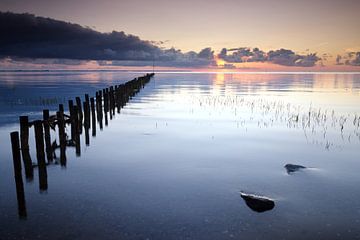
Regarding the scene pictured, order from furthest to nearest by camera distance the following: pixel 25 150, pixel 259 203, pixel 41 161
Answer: pixel 25 150 < pixel 41 161 < pixel 259 203

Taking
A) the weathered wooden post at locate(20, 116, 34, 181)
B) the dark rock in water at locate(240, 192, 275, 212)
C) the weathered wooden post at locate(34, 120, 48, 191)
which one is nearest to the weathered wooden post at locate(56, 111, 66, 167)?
the weathered wooden post at locate(20, 116, 34, 181)

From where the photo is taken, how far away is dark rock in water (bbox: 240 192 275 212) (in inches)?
270

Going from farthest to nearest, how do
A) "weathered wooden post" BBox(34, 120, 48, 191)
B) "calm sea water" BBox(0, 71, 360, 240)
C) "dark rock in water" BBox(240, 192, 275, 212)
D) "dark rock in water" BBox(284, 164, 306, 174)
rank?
1. "dark rock in water" BBox(284, 164, 306, 174)
2. "weathered wooden post" BBox(34, 120, 48, 191)
3. "dark rock in water" BBox(240, 192, 275, 212)
4. "calm sea water" BBox(0, 71, 360, 240)

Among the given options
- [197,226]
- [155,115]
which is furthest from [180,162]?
[155,115]

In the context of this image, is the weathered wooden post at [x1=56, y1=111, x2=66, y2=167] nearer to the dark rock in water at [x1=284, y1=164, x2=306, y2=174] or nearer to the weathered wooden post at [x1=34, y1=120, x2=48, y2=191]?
the weathered wooden post at [x1=34, y1=120, x2=48, y2=191]

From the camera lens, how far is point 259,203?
22.7ft

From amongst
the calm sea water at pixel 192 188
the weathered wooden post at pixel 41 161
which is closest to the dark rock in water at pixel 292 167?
the calm sea water at pixel 192 188

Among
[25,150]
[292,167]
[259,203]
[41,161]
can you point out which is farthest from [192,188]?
[25,150]

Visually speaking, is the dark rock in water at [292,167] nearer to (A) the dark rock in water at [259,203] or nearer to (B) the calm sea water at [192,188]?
(B) the calm sea water at [192,188]

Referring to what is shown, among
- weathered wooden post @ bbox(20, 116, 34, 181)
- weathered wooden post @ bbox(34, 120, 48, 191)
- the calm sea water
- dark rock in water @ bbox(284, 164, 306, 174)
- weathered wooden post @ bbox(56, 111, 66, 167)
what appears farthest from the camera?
weathered wooden post @ bbox(56, 111, 66, 167)

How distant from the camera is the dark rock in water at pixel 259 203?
6.85 m

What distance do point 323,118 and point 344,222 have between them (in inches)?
605

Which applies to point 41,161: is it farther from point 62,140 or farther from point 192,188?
point 192,188

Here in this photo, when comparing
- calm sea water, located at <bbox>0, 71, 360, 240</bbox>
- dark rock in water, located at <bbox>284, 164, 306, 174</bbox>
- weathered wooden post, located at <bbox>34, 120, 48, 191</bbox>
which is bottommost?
Result: calm sea water, located at <bbox>0, 71, 360, 240</bbox>
